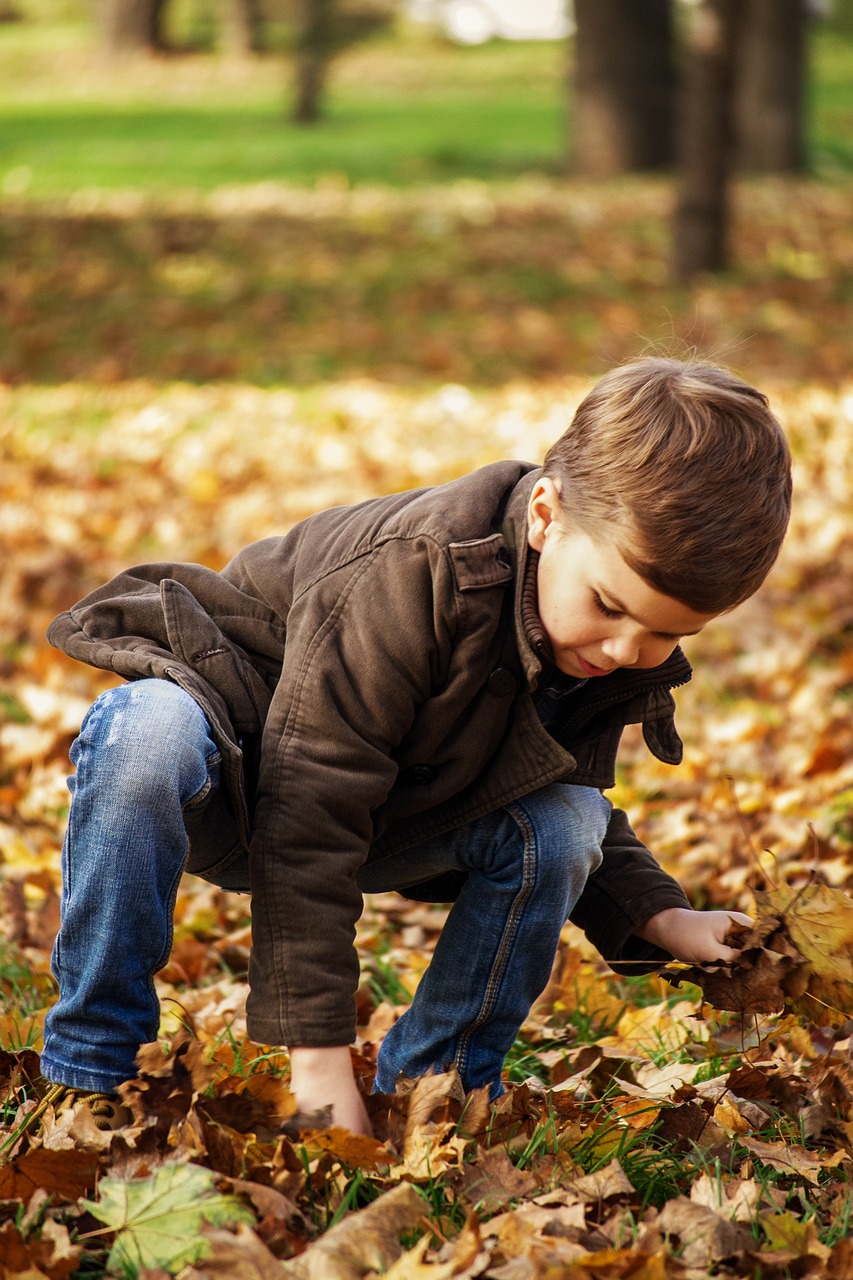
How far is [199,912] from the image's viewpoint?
308cm

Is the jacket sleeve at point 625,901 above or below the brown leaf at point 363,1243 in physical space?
below

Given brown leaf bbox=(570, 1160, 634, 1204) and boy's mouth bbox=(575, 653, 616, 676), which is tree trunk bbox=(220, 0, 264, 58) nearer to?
boy's mouth bbox=(575, 653, 616, 676)

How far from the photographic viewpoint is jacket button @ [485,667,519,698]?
6.70 feet

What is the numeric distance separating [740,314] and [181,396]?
4005mm

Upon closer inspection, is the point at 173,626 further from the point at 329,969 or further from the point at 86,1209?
the point at 86,1209

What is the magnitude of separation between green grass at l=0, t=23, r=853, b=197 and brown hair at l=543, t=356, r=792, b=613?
12475 millimetres

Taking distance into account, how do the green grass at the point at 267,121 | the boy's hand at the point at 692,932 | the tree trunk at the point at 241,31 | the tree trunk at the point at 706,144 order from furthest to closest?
the tree trunk at the point at 241,31 → the green grass at the point at 267,121 → the tree trunk at the point at 706,144 → the boy's hand at the point at 692,932

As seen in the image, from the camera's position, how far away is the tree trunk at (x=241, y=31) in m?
28.2

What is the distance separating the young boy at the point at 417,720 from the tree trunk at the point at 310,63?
18.7 meters

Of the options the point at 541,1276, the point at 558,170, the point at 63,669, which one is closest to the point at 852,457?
the point at 63,669

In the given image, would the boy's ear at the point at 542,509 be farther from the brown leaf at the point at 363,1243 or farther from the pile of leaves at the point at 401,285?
the pile of leaves at the point at 401,285

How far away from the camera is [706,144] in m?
9.51

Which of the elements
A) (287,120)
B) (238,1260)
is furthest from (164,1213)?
(287,120)

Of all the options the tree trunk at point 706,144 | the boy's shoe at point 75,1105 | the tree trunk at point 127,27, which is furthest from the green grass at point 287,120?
the boy's shoe at point 75,1105
